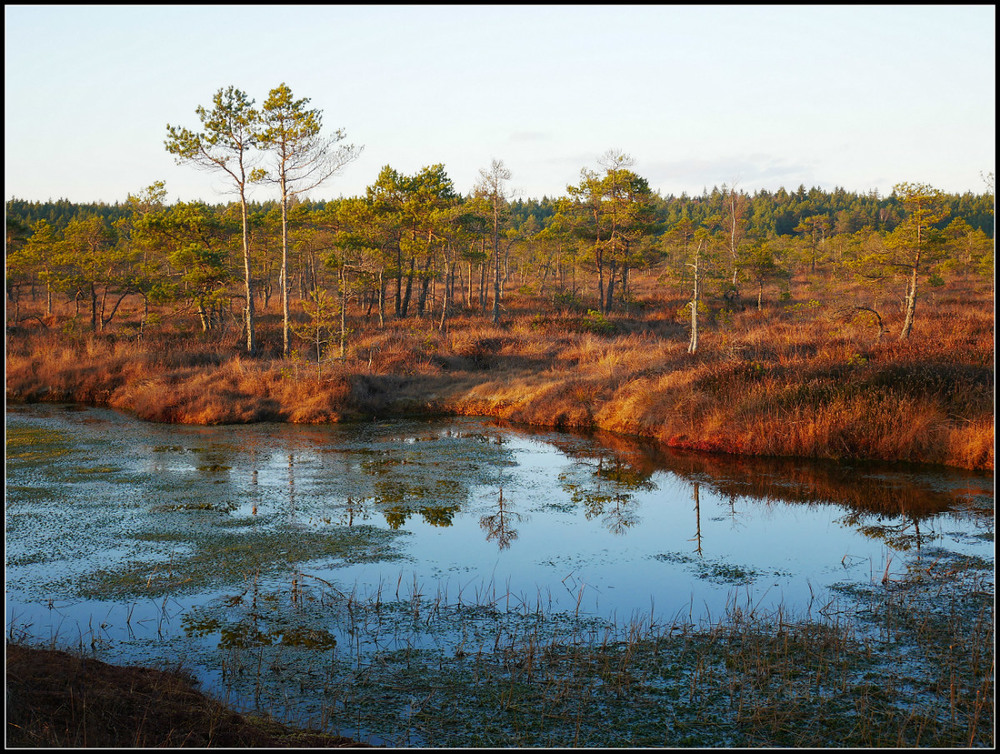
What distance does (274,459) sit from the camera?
583 inches

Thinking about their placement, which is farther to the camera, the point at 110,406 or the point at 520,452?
the point at 110,406

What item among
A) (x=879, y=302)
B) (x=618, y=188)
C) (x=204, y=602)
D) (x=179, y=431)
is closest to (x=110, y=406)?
(x=179, y=431)

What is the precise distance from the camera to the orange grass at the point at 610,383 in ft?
47.1

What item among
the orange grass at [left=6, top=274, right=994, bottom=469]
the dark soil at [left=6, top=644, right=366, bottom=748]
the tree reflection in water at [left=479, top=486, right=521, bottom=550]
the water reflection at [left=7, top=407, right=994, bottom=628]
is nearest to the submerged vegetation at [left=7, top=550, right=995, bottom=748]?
the dark soil at [left=6, top=644, right=366, bottom=748]

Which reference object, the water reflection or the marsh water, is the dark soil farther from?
the water reflection

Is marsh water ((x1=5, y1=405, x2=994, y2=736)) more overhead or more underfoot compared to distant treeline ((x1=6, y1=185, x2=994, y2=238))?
more underfoot

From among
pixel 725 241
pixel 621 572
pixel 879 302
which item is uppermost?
pixel 725 241

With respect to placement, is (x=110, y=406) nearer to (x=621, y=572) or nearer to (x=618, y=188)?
(x=621, y=572)

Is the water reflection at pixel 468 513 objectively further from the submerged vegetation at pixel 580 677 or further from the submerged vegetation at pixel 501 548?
the submerged vegetation at pixel 580 677

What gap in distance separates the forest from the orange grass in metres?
0.06

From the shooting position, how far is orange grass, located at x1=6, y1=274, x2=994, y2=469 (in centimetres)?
1437

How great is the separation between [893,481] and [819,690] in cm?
869

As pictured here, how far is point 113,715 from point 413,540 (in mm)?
5456

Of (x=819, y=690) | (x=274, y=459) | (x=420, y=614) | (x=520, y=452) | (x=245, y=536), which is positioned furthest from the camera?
(x=520, y=452)
